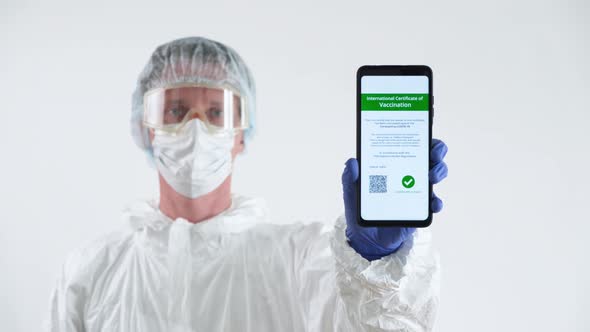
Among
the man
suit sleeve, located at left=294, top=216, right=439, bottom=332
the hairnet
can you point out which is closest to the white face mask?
the man

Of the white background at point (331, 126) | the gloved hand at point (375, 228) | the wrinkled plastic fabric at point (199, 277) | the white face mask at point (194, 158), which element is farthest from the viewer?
the white background at point (331, 126)

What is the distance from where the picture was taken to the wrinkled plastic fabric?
1.55 metres

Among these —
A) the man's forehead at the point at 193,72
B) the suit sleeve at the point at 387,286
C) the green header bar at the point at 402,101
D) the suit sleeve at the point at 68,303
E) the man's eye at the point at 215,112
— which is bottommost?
the suit sleeve at the point at 68,303

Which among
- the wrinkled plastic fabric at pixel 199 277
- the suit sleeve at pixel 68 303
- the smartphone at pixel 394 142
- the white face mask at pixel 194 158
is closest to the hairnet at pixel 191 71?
the white face mask at pixel 194 158

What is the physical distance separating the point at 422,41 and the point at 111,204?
1.17 meters

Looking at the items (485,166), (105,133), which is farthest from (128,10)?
(485,166)

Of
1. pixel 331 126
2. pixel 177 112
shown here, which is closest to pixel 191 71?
pixel 177 112

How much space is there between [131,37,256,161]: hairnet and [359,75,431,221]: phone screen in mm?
619

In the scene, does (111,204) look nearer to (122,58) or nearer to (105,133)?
(105,133)

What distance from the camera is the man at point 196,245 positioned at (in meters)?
1.56

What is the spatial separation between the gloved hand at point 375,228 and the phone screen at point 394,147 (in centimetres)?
2

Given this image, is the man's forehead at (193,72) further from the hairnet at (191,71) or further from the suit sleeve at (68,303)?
the suit sleeve at (68,303)

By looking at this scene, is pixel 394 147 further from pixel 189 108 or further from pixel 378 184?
pixel 189 108

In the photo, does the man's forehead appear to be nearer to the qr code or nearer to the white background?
the white background
